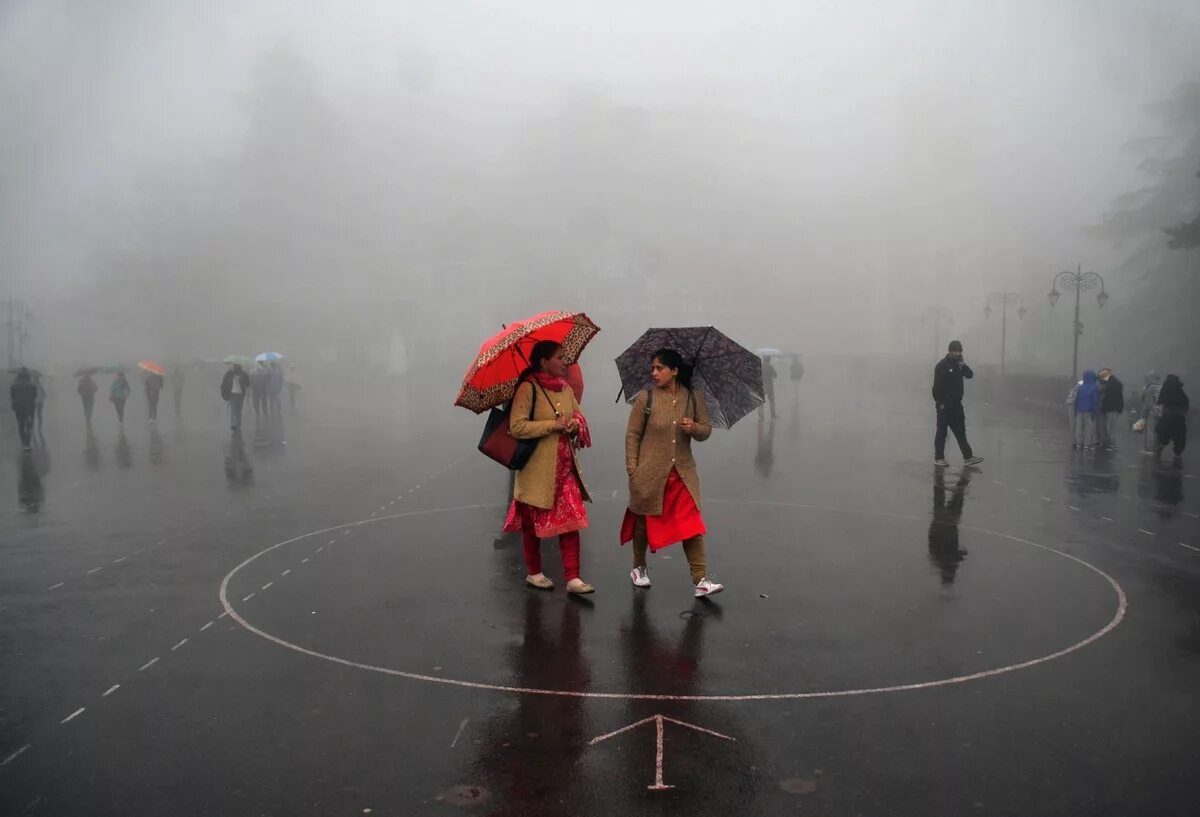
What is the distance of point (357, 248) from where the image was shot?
7850cm

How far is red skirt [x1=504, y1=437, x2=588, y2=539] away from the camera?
25.1 ft

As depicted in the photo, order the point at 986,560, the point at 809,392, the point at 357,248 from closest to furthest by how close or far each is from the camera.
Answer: the point at 986,560 → the point at 809,392 → the point at 357,248

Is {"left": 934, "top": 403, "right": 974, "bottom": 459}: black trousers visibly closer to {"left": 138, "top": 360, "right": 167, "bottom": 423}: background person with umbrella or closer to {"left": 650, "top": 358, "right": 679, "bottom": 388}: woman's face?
{"left": 650, "top": 358, "right": 679, "bottom": 388}: woman's face

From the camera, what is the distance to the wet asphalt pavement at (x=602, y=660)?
14.6 ft

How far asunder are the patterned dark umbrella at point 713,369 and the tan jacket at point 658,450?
23 cm

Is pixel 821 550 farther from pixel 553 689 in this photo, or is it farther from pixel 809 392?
pixel 809 392

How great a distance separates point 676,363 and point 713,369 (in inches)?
14.7

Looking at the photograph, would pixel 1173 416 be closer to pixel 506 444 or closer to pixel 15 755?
pixel 506 444

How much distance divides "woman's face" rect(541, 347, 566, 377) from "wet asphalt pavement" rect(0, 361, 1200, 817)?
177cm

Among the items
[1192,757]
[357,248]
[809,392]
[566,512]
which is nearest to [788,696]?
[1192,757]

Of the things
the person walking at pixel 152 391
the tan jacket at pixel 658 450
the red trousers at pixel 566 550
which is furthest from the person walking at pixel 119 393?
the tan jacket at pixel 658 450

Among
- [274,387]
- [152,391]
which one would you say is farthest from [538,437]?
[274,387]

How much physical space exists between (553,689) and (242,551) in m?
4.95

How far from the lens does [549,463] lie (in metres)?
7.70
